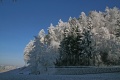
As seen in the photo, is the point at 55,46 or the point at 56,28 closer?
the point at 55,46

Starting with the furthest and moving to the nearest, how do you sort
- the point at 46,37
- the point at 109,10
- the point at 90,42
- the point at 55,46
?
the point at 46,37, the point at 109,10, the point at 55,46, the point at 90,42

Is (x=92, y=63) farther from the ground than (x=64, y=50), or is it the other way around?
(x=64, y=50)

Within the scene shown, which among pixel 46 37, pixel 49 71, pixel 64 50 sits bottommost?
pixel 49 71

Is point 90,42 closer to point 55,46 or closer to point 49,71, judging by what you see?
point 49,71

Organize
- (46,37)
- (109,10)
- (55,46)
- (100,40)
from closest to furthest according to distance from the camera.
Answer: (100,40), (55,46), (109,10), (46,37)

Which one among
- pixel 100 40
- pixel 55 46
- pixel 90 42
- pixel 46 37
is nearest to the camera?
pixel 90 42

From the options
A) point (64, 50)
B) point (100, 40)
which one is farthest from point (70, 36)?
point (100, 40)

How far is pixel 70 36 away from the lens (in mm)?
65000

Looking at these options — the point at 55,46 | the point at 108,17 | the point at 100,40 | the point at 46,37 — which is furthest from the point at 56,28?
the point at 100,40

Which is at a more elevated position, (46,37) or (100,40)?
(46,37)

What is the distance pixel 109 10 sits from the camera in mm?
80812

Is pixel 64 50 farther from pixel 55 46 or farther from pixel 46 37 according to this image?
pixel 46 37

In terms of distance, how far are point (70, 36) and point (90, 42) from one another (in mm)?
8824

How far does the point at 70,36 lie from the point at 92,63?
1114 centimetres
